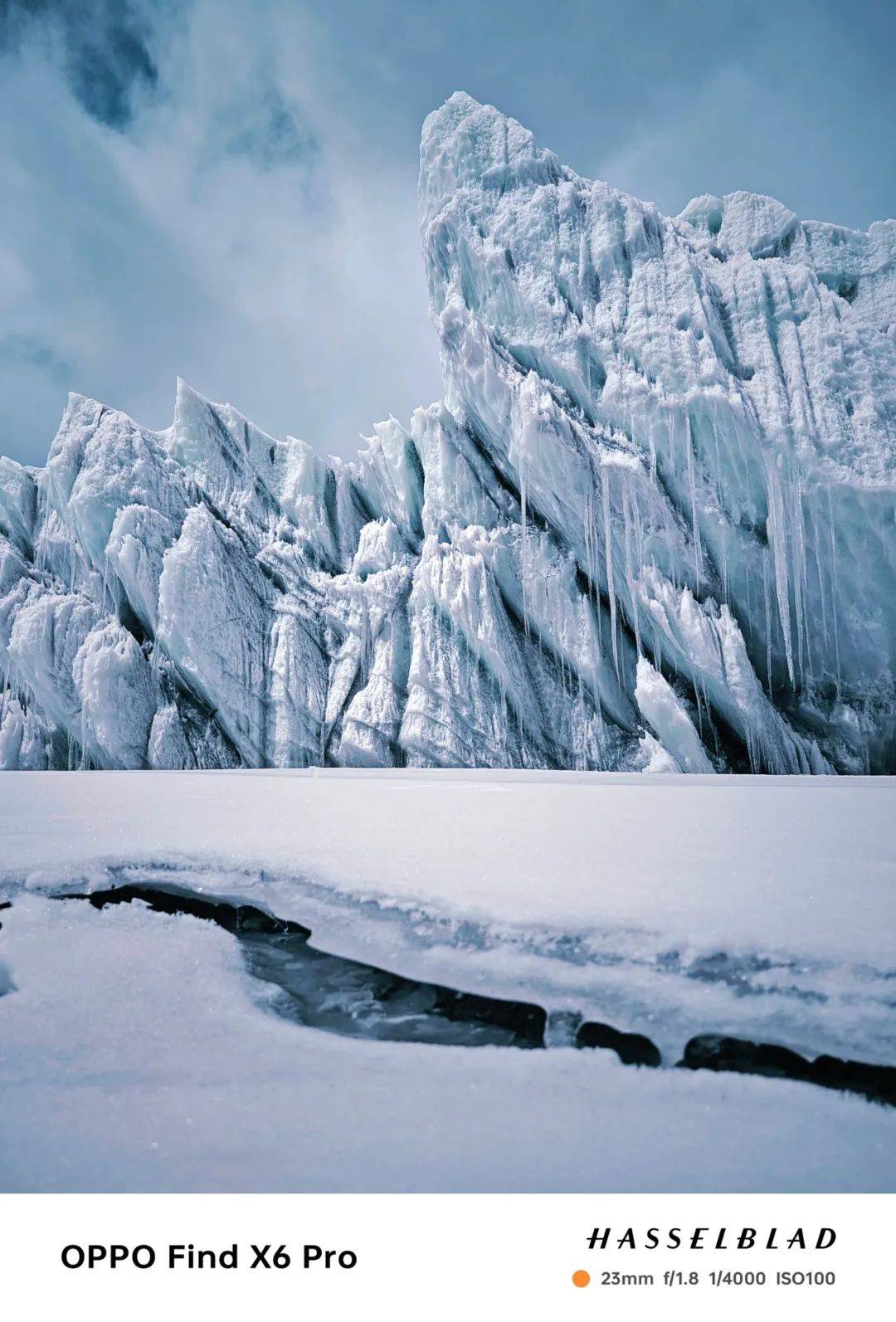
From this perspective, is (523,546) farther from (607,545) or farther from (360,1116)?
(360,1116)

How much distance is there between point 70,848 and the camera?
289 centimetres

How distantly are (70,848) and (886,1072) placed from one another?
298 centimetres

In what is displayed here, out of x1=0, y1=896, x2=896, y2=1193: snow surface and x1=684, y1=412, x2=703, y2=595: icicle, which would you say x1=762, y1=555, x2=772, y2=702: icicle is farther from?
x1=0, y1=896, x2=896, y2=1193: snow surface

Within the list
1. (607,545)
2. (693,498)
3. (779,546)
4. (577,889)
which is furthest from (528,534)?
(577,889)

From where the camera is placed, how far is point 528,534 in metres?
10.9

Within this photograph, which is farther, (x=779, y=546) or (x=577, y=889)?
(x=779, y=546)

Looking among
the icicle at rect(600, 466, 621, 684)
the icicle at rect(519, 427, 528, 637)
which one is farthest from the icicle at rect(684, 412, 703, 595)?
the icicle at rect(519, 427, 528, 637)

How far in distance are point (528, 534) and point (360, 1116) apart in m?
10.2

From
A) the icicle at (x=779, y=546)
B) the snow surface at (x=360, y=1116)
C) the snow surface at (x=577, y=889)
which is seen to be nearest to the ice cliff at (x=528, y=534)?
the icicle at (x=779, y=546)

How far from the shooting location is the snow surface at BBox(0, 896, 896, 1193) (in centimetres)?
117

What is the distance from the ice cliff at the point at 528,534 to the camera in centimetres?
928

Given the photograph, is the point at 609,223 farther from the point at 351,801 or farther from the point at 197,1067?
the point at 197,1067

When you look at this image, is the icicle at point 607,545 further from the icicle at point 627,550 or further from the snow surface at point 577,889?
the snow surface at point 577,889

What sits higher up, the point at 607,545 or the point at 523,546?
the point at 523,546
